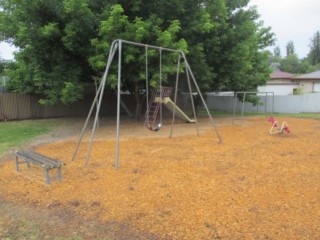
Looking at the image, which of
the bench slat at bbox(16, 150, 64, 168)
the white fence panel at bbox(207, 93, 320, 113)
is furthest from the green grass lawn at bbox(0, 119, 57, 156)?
the white fence panel at bbox(207, 93, 320, 113)

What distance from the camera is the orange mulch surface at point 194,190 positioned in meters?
3.41

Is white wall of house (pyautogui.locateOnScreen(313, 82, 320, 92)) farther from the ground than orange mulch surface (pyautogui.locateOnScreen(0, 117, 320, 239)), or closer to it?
farther from the ground

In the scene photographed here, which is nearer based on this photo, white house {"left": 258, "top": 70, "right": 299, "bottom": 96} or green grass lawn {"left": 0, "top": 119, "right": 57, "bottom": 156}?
green grass lawn {"left": 0, "top": 119, "right": 57, "bottom": 156}

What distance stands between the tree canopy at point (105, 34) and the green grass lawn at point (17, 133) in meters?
1.42

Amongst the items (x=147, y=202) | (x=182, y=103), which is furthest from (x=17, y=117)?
(x=147, y=202)

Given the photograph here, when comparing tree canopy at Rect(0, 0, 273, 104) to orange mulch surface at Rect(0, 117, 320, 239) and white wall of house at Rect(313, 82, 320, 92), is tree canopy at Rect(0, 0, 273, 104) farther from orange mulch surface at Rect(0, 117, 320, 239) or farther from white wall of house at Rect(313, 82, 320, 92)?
white wall of house at Rect(313, 82, 320, 92)

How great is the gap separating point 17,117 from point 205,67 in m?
9.40

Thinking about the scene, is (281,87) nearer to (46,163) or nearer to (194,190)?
(194,190)

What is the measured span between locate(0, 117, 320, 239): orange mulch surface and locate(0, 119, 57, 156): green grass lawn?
197cm

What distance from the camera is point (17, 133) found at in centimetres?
1099

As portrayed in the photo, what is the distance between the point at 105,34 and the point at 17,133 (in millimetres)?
4816

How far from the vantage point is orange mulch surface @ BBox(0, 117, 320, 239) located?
3.41 m

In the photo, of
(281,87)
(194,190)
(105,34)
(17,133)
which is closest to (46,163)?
(194,190)

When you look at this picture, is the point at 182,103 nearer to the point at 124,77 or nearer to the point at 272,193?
the point at 124,77
